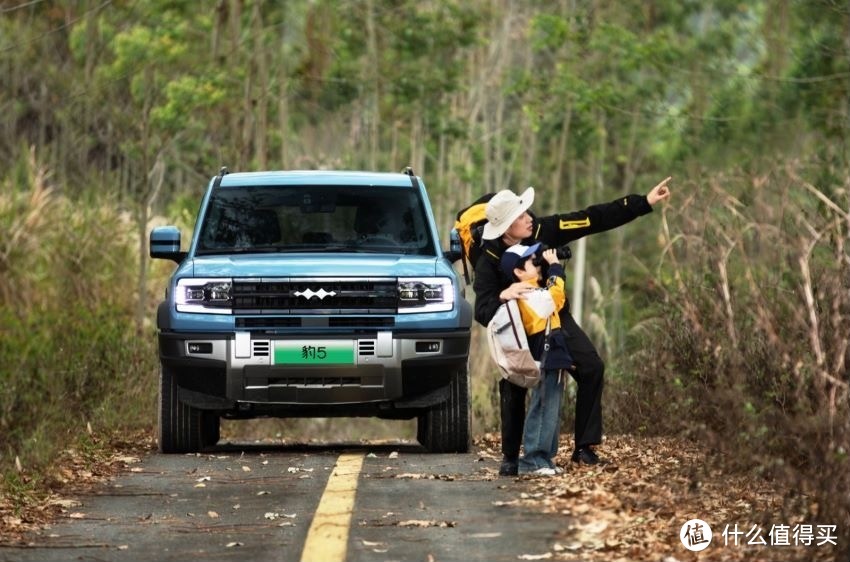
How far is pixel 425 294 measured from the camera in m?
12.9

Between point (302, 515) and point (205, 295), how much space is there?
11.0 feet

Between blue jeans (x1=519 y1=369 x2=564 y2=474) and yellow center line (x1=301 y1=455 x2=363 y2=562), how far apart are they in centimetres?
104

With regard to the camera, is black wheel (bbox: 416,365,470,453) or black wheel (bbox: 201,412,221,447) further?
black wheel (bbox: 201,412,221,447)

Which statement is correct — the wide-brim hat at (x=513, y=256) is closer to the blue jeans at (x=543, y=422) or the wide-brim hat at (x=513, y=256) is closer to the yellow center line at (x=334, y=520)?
the blue jeans at (x=543, y=422)

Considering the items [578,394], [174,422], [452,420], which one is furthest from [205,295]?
[578,394]

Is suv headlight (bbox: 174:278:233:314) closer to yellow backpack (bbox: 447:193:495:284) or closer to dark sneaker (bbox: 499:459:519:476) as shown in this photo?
yellow backpack (bbox: 447:193:495:284)

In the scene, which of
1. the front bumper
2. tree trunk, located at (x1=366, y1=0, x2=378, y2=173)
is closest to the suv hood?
the front bumper

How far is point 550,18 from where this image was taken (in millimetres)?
36656

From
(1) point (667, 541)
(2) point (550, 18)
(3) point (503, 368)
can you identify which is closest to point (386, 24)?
(2) point (550, 18)

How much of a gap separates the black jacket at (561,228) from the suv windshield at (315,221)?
210 centimetres

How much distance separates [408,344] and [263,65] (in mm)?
18110

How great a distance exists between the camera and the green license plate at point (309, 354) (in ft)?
41.4

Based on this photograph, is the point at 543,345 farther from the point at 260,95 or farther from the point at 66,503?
the point at 260,95

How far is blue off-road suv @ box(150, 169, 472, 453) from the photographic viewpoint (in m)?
12.6
